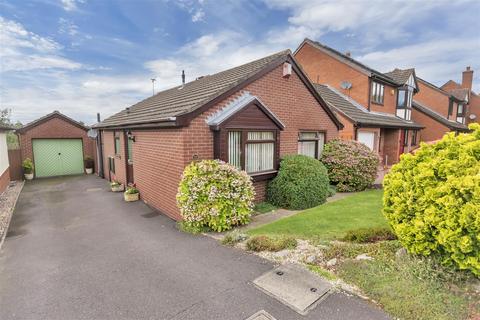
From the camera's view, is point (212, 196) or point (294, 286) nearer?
point (294, 286)

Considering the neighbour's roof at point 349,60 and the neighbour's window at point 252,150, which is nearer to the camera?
Answer: the neighbour's window at point 252,150

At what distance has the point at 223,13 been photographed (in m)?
9.62

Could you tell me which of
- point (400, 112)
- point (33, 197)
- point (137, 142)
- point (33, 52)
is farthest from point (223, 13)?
point (400, 112)

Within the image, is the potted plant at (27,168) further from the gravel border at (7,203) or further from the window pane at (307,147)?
the window pane at (307,147)

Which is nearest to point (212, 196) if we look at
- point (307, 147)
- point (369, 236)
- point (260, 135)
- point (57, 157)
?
point (260, 135)

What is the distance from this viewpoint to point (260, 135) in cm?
802

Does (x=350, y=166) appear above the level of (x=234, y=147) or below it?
below

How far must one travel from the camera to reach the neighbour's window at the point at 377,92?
55.0 ft

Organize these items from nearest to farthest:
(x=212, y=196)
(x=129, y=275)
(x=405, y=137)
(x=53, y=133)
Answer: (x=129, y=275) → (x=212, y=196) → (x=53, y=133) → (x=405, y=137)

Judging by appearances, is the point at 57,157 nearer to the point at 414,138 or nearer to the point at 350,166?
the point at 350,166

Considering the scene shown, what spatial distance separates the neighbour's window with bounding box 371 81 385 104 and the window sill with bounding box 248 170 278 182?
12.7 meters

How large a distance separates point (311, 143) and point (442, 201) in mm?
7568

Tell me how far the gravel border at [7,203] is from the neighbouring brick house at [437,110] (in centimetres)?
2963

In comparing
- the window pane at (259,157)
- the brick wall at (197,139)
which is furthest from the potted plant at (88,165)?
the window pane at (259,157)
